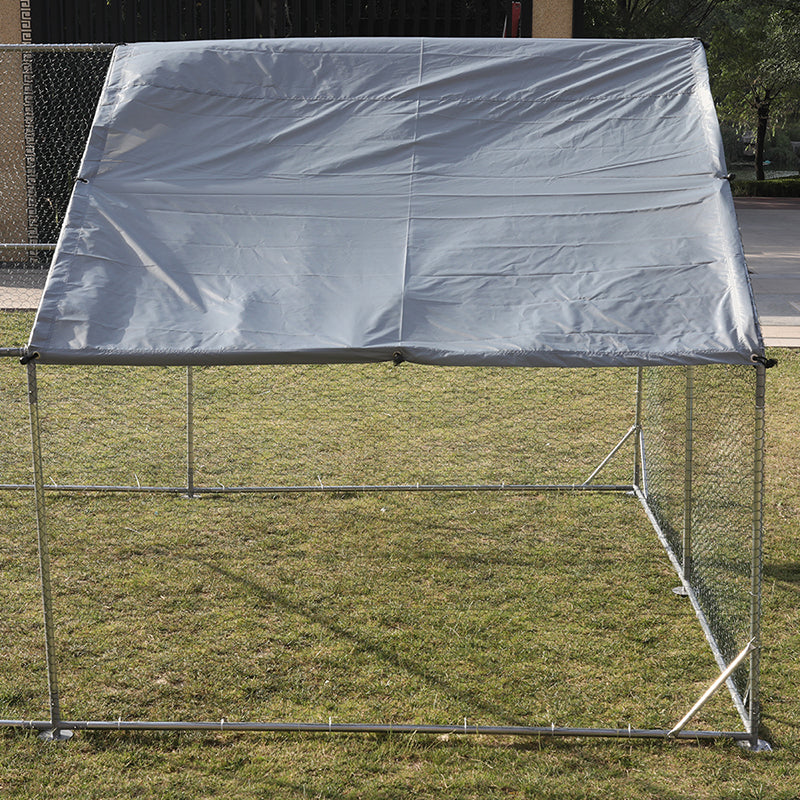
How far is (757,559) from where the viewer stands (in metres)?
4.07

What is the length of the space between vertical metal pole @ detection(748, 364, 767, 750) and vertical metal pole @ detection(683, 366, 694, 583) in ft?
3.69

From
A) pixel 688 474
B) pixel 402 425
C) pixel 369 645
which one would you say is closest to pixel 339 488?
pixel 402 425

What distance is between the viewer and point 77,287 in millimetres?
4074

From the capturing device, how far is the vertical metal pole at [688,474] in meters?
5.23

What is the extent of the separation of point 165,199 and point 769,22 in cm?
2762

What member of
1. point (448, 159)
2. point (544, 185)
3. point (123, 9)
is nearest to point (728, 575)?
point (544, 185)

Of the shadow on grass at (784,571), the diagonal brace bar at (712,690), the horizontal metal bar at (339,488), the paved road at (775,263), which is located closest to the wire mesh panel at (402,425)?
the horizontal metal bar at (339,488)

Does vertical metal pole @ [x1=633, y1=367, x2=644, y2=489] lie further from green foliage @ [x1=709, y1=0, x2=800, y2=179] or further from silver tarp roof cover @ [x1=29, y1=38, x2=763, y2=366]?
green foliage @ [x1=709, y1=0, x2=800, y2=179]

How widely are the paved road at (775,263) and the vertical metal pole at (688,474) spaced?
5542 millimetres

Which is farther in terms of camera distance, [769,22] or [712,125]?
[769,22]

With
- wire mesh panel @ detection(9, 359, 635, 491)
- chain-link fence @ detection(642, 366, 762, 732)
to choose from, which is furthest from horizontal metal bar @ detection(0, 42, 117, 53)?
chain-link fence @ detection(642, 366, 762, 732)

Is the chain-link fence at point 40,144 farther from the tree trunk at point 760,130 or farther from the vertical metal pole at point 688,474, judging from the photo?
the tree trunk at point 760,130

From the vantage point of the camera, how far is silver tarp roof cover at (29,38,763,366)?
3.93 meters

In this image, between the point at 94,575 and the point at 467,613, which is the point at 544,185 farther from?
the point at 94,575
